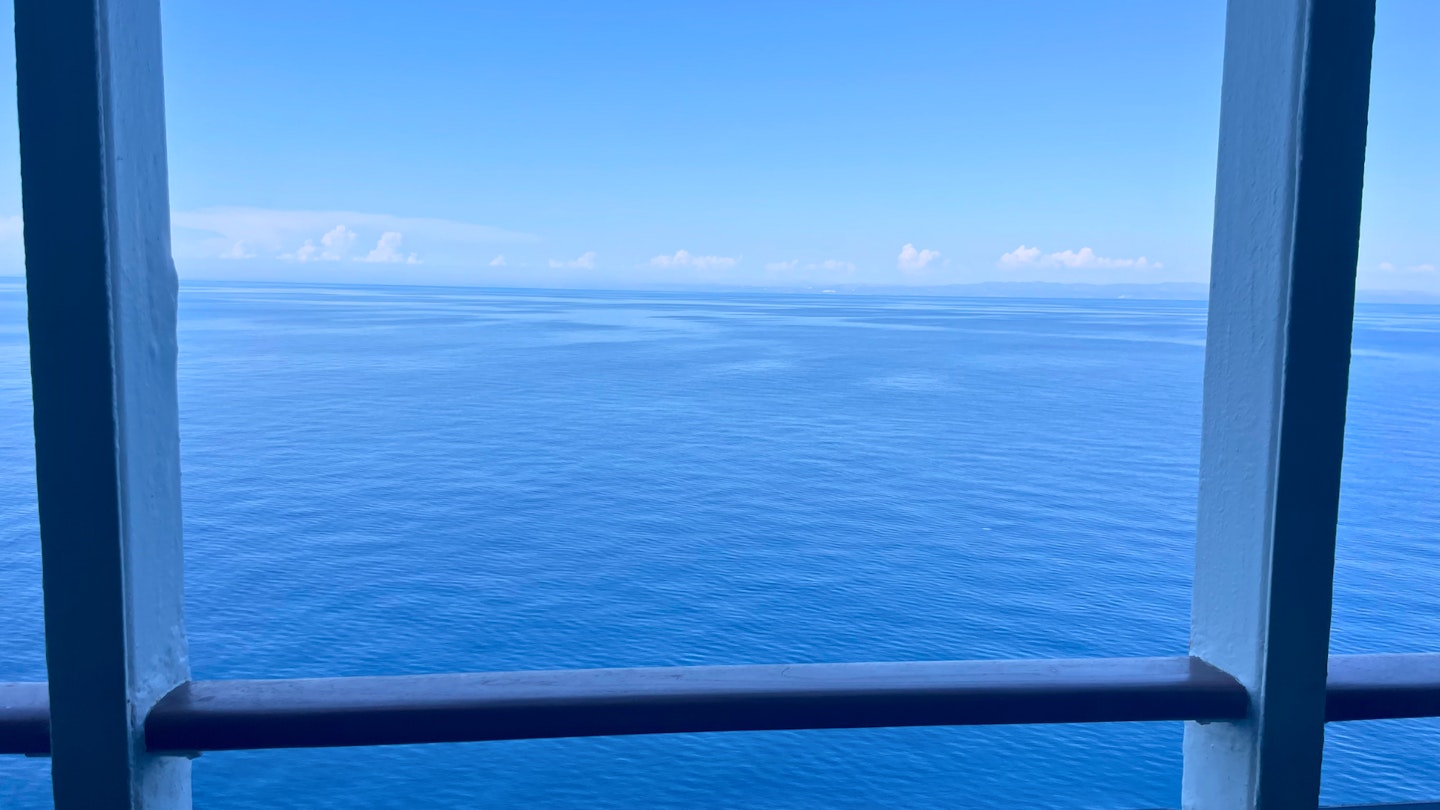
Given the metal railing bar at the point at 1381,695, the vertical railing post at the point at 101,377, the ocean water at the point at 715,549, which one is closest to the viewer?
the vertical railing post at the point at 101,377

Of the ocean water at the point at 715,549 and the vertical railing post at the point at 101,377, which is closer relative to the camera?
the vertical railing post at the point at 101,377

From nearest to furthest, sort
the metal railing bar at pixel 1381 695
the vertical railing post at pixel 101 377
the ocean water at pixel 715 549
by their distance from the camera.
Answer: the vertical railing post at pixel 101 377 < the metal railing bar at pixel 1381 695 < the ocean water at pixel 715 549

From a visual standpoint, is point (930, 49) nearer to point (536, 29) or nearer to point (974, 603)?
point (536, 29)

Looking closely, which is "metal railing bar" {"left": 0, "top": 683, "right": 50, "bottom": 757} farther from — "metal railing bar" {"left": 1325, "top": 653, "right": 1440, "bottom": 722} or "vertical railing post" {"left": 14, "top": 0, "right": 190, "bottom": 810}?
"metal railing bar" {"left": 1325, "top": 653, "right": 1440, "bottom": 722}

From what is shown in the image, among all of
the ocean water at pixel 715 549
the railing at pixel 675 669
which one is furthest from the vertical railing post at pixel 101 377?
the ocean water at pixel 715 549

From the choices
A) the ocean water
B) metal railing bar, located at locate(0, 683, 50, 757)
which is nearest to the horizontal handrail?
metal railing bar, located at locate(0, 683, 50, 757)

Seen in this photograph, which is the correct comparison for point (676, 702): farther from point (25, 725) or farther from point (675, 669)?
point (25, 725)

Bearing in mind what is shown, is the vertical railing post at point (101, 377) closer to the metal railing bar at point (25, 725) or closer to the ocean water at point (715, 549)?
the metal railing bar at point (25, 725)

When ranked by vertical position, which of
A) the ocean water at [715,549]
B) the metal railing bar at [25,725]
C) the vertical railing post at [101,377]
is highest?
the vertical railing post at [101,377]
